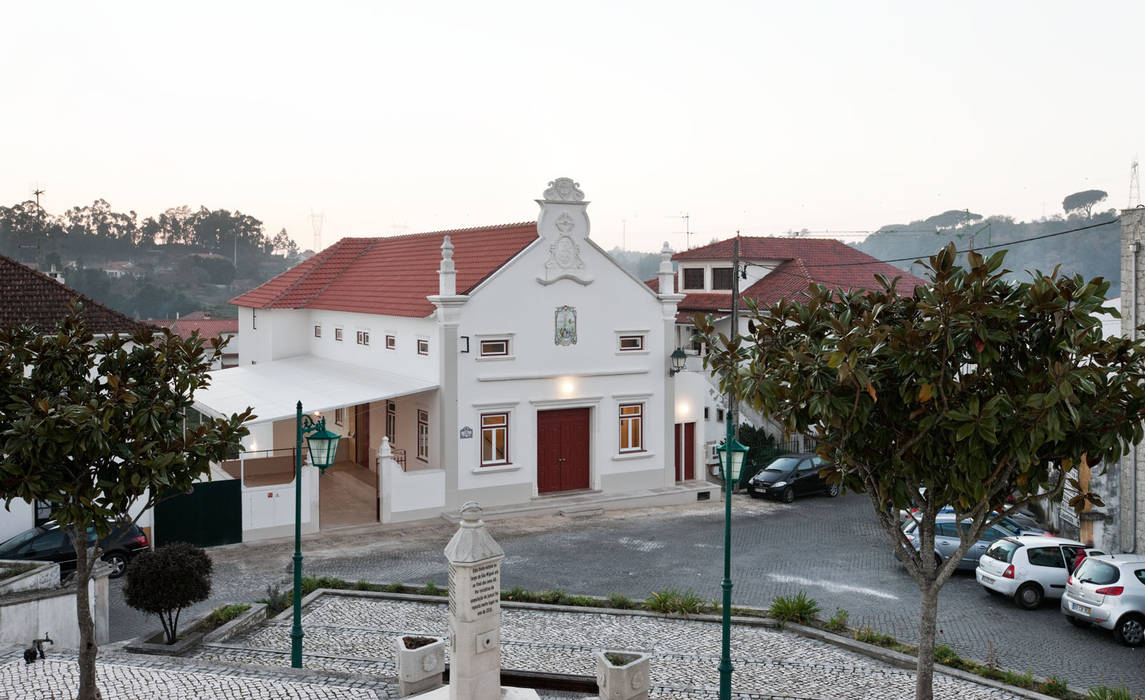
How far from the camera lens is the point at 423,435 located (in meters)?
29.4

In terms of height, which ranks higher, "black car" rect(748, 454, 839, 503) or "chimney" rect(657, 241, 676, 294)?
"chimney" rect(657, 241, 676, 294)

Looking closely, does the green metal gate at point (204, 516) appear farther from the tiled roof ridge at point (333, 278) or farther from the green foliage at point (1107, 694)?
the green foliage at point (1107, 694)

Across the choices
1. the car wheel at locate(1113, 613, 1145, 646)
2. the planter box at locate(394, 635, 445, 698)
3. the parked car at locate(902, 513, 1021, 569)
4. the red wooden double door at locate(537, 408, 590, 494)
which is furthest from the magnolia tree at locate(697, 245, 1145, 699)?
the red wooden double door at locate(537, 408, 590, 494)

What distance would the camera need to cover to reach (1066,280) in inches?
419

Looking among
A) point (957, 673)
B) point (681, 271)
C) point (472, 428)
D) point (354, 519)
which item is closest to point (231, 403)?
point (354, 519)

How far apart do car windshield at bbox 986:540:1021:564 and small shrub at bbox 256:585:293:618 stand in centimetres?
1396

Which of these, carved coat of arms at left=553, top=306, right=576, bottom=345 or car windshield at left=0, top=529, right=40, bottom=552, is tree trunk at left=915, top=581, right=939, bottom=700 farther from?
carved coat of arms at left=553, top=306, right=576, bottom=345

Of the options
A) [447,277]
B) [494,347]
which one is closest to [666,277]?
[494,347]

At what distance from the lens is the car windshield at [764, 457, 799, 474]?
31.2 meters

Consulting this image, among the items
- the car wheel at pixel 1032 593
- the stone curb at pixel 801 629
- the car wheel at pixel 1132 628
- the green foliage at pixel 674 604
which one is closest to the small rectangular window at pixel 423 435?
the stone curb at pixel 801 629

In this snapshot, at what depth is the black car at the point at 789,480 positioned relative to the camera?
30812 mm

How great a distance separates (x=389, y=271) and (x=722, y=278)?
2022 centimetres

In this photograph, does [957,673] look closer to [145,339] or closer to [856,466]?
[856,466]

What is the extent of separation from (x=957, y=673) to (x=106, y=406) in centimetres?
1248
